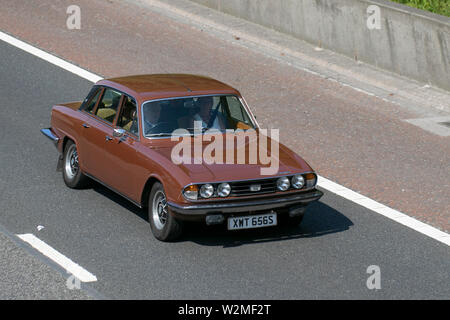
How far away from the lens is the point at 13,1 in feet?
70.7

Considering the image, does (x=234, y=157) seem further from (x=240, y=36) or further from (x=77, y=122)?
(x=240, y=36)

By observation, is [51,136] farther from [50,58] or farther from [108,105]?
[50,58]

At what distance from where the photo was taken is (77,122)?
12133 mm

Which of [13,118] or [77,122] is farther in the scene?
[13,118]

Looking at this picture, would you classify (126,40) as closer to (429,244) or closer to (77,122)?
(77,122)

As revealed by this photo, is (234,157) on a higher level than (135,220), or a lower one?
higher

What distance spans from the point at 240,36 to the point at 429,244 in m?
10.1

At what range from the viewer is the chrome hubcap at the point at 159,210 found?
404 inches

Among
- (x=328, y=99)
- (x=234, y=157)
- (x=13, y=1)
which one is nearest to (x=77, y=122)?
(x=234, y=157)

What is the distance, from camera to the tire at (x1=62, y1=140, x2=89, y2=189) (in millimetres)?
12148

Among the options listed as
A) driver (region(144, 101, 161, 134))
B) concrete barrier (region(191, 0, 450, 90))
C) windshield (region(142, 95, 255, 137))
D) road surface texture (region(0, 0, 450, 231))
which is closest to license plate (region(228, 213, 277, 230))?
windshield (region(142, 95, 255, 137))

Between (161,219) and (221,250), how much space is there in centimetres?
80
